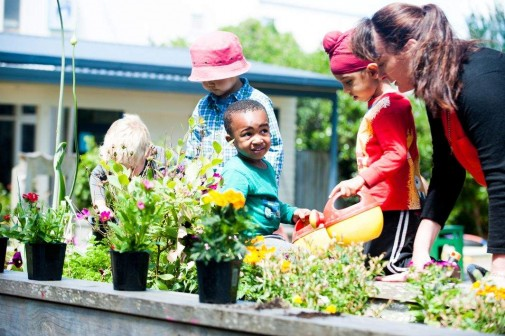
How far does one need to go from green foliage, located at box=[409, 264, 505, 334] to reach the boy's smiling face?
1130 mm

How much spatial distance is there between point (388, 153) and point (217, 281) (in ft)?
4.07

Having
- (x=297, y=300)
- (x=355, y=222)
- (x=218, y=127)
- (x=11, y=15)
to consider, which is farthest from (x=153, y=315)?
(x=11, y=15)

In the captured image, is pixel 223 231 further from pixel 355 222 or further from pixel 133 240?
pixel 355 222

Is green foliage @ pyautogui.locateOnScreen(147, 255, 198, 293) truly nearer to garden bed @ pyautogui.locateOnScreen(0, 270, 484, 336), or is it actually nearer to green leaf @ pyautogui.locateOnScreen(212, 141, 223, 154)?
garden bed @ pyautogui.locateOnScreen(0, 270, 484, 336)

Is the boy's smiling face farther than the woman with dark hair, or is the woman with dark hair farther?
the boy's smiling face

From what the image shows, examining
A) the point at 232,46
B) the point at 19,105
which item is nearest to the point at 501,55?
the point at 232,46

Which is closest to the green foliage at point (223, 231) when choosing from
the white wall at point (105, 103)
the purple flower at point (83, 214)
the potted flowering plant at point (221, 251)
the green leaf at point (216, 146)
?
the potted flowering plant at point (221, 251)

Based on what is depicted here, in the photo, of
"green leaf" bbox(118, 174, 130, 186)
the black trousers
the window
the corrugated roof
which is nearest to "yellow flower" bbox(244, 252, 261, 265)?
"green leaf" bbox(118, 174, 130, 186)

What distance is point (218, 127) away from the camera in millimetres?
4648

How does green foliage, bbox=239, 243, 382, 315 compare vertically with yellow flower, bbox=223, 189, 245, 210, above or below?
below

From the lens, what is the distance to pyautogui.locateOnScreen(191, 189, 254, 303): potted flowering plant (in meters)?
2.87

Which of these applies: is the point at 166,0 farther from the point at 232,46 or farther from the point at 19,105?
the point at 232,46

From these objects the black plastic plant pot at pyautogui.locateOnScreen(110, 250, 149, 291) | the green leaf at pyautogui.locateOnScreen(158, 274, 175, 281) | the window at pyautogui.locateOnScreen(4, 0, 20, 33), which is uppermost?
the window at pyautogui.locateOnScreen(4, 0, 20, 33)

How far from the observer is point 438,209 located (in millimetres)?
3420
